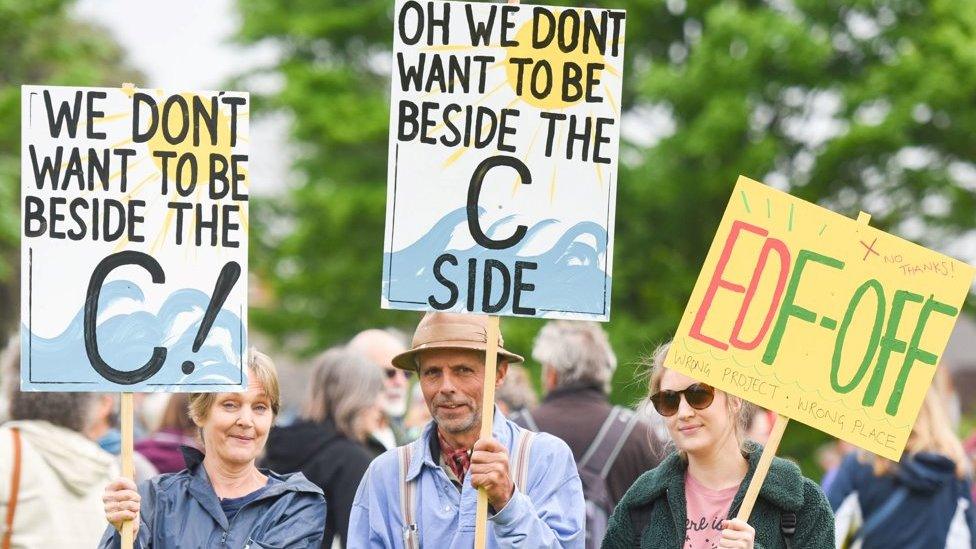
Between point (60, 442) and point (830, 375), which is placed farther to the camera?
point (60, 442)

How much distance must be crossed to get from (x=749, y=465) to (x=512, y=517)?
0.77 meters

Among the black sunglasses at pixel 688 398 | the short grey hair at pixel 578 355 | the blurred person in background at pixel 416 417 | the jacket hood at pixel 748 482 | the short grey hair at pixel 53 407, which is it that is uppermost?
the black sunglasses at pixel 688 398

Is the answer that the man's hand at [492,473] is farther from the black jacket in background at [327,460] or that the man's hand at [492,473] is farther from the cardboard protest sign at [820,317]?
the black jacket in background at [327,460]

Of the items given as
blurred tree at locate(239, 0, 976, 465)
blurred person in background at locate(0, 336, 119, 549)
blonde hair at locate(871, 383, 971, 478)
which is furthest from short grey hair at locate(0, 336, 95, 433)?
blurred tree at locate(239, 0, 976, 465)

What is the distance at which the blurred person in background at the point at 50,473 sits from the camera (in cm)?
565

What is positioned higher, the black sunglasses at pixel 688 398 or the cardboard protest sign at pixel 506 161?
the cardboard protest sign at pixel 506 161

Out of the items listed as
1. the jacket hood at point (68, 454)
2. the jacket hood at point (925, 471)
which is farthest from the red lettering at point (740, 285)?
the jacket hood at point (68, 454)

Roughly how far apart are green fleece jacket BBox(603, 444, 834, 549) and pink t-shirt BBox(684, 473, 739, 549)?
3 centimetres

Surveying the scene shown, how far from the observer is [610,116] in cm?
467

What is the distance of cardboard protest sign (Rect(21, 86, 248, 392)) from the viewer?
→ 4.68 m

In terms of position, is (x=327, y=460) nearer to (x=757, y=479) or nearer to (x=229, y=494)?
(x=229, y=494)

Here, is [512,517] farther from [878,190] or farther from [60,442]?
[878,190]

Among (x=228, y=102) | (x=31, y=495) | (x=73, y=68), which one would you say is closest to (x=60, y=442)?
(x=31, y=495)

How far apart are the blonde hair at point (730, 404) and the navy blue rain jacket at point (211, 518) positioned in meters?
1.16
